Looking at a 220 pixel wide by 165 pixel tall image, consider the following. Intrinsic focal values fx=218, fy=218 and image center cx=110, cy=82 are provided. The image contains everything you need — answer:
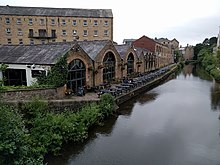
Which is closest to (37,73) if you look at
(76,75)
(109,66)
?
(76,75)

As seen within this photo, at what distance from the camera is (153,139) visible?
41.7 feet

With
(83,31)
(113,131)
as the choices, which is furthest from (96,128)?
(83,31)

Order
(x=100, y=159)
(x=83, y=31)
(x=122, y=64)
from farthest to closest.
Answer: (x=83, y=31)
(x=122, y=64)
(x=100, y=159)

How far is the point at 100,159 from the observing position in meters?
10.4

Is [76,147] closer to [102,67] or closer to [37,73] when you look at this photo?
[37,73]

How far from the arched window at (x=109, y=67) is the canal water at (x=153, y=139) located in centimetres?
602

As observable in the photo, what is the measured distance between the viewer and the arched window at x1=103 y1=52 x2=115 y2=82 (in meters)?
24.8

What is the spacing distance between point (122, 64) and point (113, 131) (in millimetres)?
15966

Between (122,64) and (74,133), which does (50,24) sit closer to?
(122,64)

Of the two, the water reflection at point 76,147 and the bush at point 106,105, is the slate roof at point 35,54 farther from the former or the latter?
the water reflection at point 76,147

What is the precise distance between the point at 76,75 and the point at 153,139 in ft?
30.6

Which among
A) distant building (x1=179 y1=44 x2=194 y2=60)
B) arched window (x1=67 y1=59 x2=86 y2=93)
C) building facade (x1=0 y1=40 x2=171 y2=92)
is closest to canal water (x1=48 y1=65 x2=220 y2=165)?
arched window (x1=67 y1=59 x2=86 y2=93)

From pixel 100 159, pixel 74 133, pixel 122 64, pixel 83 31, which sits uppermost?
pixel 83 31

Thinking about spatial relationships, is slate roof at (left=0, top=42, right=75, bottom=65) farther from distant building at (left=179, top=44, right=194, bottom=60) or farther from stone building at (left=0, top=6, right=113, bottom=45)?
distant building at (left=179, top=44, right=194, bottom=60)
